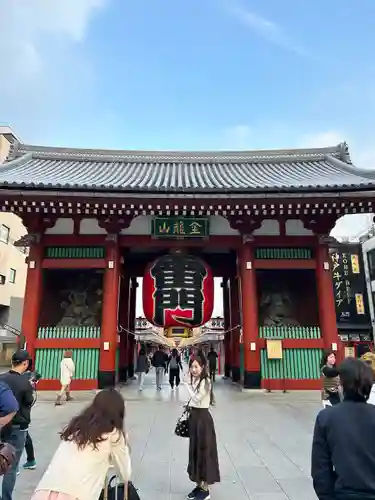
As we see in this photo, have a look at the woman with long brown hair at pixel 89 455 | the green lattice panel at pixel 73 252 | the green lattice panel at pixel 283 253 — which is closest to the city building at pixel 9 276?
the green lattice panel at pixel 73 252

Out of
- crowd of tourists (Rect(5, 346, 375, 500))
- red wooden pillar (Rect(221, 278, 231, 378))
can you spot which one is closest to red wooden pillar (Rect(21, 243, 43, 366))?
red wooden pillar (Rect(221, 278, 231, 378))

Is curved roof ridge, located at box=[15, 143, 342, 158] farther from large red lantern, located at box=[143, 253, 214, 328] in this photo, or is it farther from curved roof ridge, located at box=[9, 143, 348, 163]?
large red lantern, located at box=[143, 253, 214, 328]

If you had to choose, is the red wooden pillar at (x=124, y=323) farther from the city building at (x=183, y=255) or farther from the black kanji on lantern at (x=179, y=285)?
the black kanji on lantern at (x=179, y=285)

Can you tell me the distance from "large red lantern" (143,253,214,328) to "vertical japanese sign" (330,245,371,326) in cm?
1238

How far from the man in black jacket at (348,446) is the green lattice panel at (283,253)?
1044 centimetres

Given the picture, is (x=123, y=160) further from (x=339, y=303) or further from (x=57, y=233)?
(x=339, y=303)

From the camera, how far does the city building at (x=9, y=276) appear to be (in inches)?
1144

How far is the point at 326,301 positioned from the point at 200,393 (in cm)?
903

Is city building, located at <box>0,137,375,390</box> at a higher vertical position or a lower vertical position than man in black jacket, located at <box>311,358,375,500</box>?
higher

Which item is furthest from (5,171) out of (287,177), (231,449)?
(231,449)

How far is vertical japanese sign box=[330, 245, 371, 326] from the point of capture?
2117 cm

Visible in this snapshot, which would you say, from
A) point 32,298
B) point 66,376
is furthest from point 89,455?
point 32,298

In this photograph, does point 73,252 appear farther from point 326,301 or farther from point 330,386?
point 330,386

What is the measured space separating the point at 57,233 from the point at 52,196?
1.92 metres
